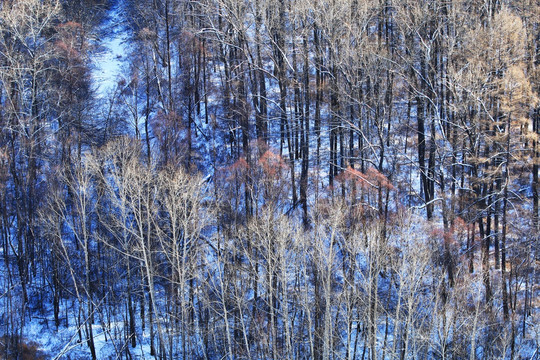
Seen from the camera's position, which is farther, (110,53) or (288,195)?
(110,53)

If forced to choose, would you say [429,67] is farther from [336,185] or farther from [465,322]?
[465,322]

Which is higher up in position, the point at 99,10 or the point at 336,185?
the point at 99,10

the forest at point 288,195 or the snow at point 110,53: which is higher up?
the snow at point 110,53

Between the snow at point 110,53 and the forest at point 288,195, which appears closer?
the forest at point 288,195

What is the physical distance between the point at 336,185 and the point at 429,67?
9.38 m

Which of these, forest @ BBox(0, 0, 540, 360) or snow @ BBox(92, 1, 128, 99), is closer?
forest @ BBox(0, 0, 540, 360)

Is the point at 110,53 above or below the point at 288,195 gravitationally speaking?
above

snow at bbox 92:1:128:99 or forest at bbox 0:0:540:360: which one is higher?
snow at bbox 92:1:128:99

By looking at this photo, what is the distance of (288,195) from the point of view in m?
28.8

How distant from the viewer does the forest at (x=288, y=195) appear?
871 inches

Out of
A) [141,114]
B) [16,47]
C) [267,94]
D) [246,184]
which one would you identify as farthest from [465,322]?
[16,47]

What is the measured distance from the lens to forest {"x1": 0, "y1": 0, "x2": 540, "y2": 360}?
2212 centimetres

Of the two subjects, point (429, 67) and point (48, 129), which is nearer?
point (429, 67)

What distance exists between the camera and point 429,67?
3039cm
